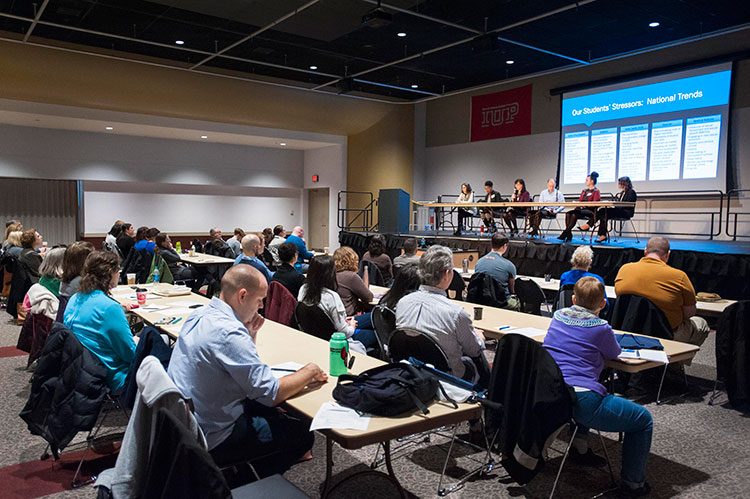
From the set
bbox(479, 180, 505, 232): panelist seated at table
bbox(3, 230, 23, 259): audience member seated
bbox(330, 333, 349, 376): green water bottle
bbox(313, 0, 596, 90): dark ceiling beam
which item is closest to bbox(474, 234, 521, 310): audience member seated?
bbox(330, 333, 349, 376): green water bottle

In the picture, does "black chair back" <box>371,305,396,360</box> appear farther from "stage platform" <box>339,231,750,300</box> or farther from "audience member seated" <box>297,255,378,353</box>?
"stage platform" <box>339,231,750,300</box>

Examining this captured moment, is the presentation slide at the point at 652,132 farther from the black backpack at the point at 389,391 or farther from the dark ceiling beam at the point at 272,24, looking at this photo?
the black backpack at the point at 389,391

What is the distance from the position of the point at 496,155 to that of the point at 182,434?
14.0 meters

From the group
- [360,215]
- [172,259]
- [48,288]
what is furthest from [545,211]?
[48,288]

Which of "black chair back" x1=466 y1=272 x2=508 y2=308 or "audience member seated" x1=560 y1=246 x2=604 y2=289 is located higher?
"audience member seated" x1=560 y1=246 x2=604 y2=289

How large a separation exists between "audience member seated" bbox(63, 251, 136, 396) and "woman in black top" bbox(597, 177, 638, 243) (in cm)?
830

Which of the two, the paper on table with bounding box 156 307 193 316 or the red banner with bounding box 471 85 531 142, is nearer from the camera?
the paper on table with bounding box 156 307 193 316

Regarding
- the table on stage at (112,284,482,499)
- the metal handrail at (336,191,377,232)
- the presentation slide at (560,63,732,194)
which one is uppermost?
the presentation slide at (560,63,732,194)

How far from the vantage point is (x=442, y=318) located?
3.10 metres

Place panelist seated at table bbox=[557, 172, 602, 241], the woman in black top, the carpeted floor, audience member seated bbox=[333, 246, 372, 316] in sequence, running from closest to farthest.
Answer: the carpeted floor
audience member seated bbox=[333, 246, 372, 316]
the woman in black top
panelist seated at table bbox=[557, 172, 602, 241]

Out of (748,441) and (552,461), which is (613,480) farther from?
(748,441)

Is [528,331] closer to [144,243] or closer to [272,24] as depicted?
[144,243]

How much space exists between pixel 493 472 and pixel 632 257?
20.6 feet

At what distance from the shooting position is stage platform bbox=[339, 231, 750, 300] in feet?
24.0
